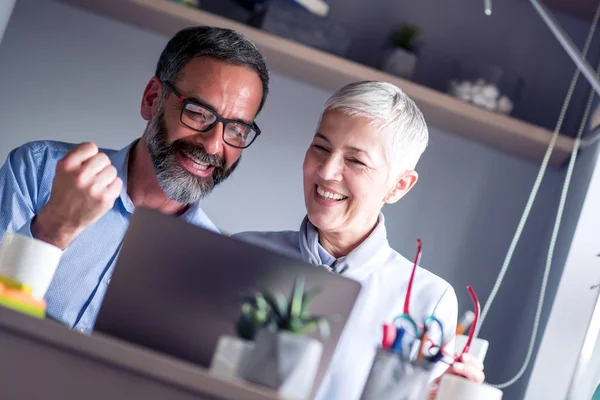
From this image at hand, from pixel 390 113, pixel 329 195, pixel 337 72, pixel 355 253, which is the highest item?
pixel 337 72

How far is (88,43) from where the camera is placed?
2.95 metres

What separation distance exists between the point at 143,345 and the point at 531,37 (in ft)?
7.62

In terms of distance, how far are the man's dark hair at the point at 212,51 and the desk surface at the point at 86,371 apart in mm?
1405

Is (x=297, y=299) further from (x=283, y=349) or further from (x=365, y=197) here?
(x=365, y=197)

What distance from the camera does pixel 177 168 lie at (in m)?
2.15

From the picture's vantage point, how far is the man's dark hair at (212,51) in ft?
7.33

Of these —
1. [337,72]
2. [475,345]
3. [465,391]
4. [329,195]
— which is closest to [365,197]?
[329,195]

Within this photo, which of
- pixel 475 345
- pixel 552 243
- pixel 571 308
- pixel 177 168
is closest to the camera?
pixel 475 345

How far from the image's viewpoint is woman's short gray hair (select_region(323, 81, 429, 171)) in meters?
1.93

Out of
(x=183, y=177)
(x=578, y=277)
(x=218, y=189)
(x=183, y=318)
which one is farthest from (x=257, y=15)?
(x=183, y=318)

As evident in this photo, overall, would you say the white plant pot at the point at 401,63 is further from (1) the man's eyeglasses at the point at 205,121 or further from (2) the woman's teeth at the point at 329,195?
(2) the woman's teeth at the point at 329,195

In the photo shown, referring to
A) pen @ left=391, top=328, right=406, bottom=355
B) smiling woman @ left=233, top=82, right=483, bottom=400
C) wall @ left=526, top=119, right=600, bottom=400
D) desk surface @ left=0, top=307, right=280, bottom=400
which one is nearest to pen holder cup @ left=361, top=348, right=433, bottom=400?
pen @ left=391, top=328, right=406, bottom=355

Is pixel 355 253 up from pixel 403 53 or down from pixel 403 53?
down

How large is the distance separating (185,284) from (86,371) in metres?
0.26
